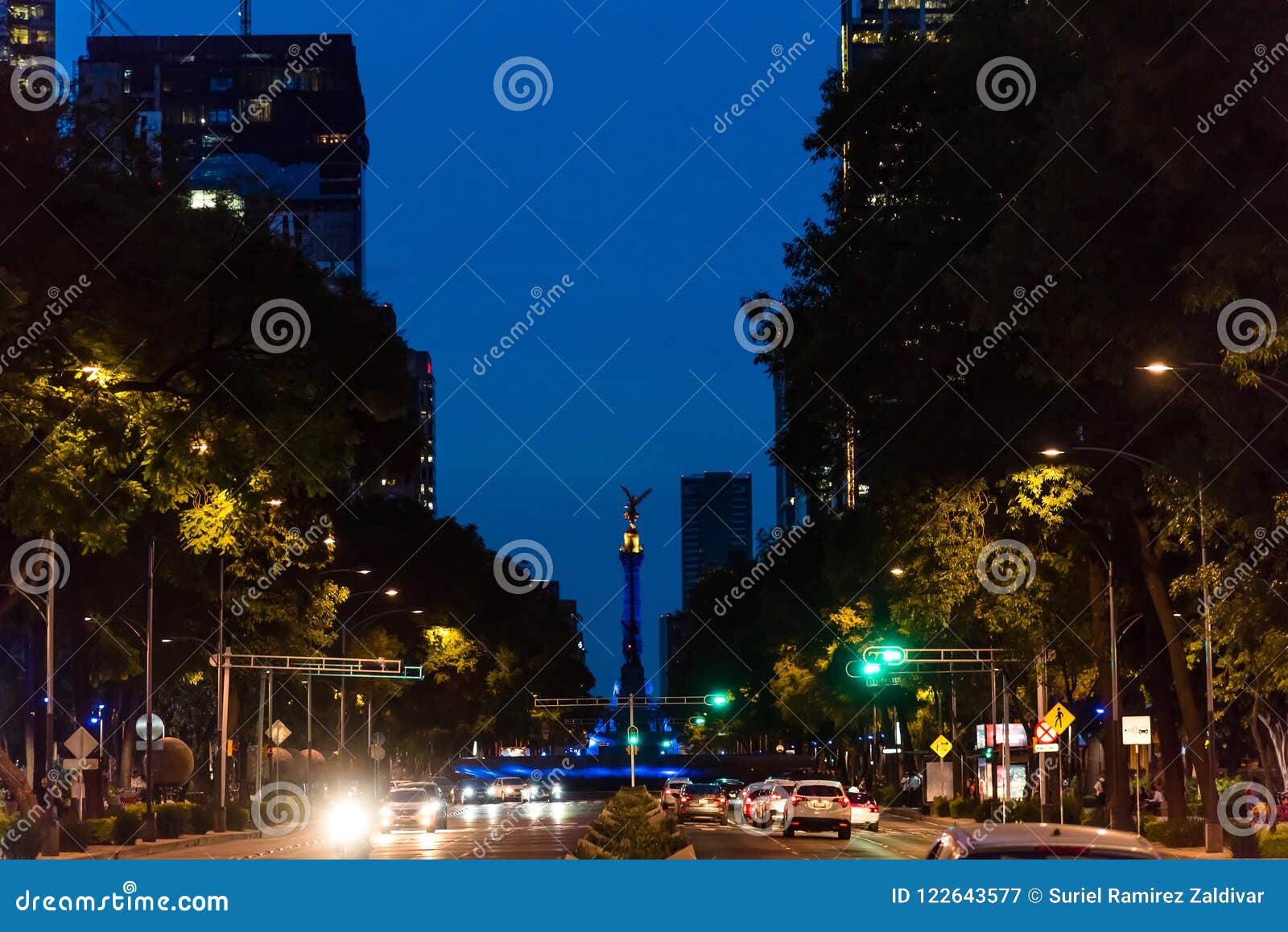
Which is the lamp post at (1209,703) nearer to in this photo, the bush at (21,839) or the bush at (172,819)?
the bush at (21,839)

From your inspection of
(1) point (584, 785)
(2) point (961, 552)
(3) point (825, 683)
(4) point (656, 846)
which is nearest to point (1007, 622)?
(2) point (961, 552)

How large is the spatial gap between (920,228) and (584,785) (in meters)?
109

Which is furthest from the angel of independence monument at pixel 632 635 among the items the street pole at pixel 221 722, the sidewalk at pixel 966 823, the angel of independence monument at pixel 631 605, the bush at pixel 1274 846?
the bush at pixel 1274 846

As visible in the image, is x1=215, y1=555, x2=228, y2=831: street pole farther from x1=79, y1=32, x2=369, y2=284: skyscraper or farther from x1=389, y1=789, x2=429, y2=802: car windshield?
x1=79, y1=32, x2=369, y2=284: skyscraper

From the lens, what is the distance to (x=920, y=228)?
36906mm

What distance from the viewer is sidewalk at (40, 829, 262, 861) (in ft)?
127

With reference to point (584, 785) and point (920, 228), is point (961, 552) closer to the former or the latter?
point (920, 228)

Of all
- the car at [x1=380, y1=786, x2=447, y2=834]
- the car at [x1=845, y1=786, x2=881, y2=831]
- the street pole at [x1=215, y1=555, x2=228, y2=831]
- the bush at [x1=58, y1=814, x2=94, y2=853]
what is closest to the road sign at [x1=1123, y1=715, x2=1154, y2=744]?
the car at [x1=845, y1=786, x2=881, y2=831]

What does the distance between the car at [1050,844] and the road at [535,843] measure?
1686cm

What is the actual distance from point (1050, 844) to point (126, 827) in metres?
39.7

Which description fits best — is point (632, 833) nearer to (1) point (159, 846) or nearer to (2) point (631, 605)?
(1) point (159, 846)

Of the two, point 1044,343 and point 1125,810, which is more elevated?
point 1044,343

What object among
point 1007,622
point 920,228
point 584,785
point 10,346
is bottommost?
point 584,785

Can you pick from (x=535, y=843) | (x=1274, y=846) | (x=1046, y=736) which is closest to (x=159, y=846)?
(x=535, y=843)
